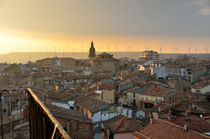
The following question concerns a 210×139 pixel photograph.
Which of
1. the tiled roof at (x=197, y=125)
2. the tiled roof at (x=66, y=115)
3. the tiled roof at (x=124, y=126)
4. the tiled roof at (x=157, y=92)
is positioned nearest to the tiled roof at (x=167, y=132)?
the tiled roof at (x=197, y=125)

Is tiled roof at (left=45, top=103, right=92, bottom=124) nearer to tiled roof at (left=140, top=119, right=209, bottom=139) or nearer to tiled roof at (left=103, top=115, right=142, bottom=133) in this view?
tiled roof at (left=103, top=115, right=142, bottom=133)

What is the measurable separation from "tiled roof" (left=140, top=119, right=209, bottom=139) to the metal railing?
6.00m

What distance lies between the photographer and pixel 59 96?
1586cm

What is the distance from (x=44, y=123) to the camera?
1993mm

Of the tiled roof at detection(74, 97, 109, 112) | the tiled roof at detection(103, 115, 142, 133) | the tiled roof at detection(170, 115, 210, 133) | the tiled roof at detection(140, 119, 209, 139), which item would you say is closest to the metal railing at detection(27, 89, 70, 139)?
the tiled roof at detection(140, 119, 209, 139)

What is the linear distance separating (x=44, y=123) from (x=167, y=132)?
6637 millimetres

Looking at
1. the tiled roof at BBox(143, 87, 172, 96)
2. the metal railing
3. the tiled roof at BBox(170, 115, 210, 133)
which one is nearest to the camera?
the metal railing

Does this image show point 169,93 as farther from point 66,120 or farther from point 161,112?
point 66,120

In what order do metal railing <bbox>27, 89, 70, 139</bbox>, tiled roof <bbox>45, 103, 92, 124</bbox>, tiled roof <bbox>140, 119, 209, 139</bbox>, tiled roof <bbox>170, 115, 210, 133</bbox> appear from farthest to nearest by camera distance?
tiled roof <bbox>170, 115, 210, 133</bbox> < tiled roof <bbox>45, 103, 92, 124</bbox> < tiled roof <bbox>140, 119, 209, 139</bbox> < metal railing <bbox>27, 89, 70, 139</bbox>

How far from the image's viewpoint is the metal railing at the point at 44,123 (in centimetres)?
147

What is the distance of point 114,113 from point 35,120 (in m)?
10.7

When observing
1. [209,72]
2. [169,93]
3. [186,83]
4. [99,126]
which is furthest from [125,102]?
[209,72]

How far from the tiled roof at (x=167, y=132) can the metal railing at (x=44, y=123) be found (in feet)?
19.7

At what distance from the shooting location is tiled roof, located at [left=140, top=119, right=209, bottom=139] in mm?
7148
